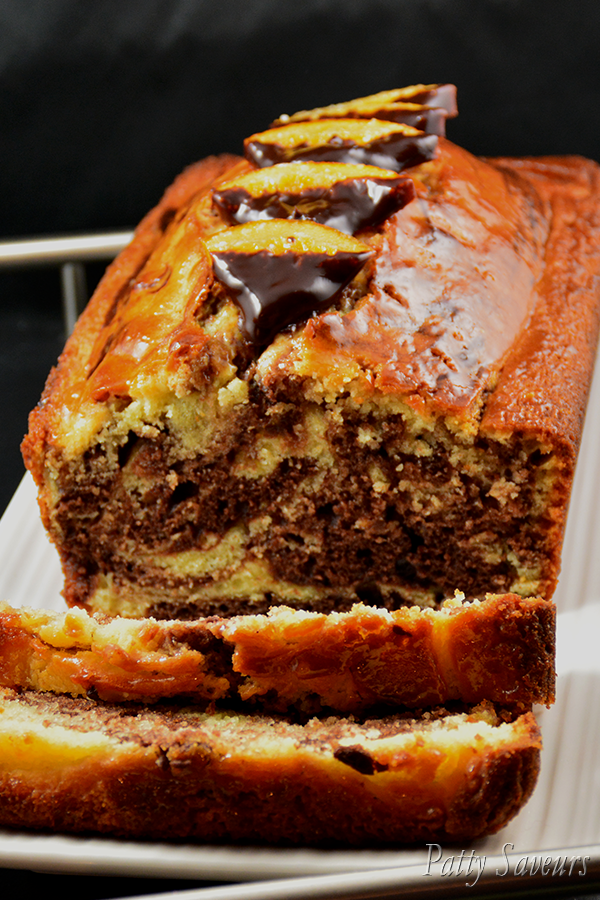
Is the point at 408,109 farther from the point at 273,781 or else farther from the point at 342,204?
the point at 273,781

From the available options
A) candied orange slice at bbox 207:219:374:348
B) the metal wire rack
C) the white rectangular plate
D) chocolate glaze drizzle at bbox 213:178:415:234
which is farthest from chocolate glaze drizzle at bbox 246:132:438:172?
the white rectangular plate

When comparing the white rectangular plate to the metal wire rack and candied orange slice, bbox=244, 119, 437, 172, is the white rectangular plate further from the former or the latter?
the metal wire rack

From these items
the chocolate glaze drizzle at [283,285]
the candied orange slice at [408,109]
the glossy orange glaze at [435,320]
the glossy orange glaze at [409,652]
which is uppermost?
the candied orange slice at [408,109]

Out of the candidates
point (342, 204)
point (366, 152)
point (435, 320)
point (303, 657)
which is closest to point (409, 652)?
point (303, 657)

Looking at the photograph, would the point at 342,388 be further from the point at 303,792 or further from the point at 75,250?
the point at 75,250

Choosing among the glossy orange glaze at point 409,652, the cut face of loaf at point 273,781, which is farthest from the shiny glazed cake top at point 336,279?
the cut face of loaf at point 273,781

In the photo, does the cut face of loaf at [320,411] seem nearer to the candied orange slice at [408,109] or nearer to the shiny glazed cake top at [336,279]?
the shiny glazed cake top at [336,279]

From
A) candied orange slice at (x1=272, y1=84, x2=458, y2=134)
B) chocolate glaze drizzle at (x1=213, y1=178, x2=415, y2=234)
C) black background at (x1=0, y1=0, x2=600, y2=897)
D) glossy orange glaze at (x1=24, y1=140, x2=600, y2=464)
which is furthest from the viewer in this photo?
black background at (x1=0, y1=0, x2=600, y2=897)
